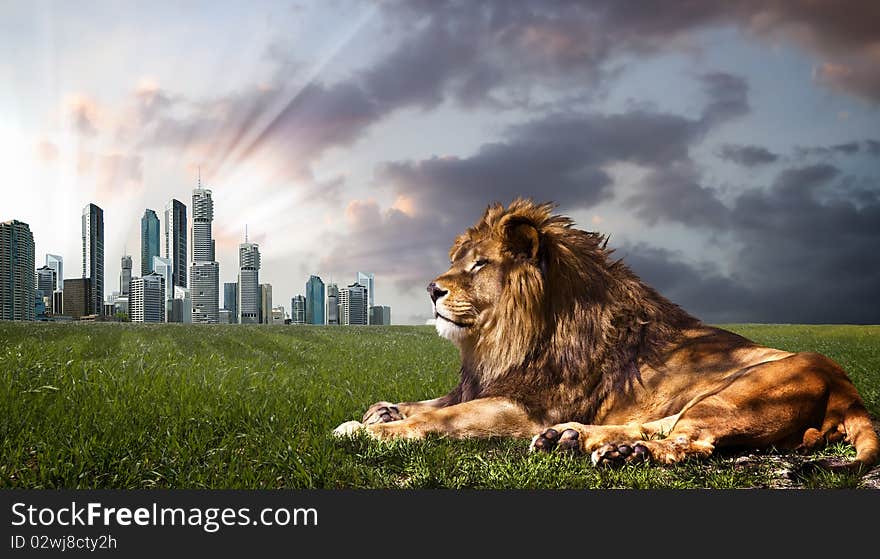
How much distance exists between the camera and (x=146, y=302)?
15.7m

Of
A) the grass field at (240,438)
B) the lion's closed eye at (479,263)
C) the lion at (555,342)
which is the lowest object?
the grass field at (240,438)

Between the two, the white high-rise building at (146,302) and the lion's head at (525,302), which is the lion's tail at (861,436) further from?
the white high-rise building at (146,302)

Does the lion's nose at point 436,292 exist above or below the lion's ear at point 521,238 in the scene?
below

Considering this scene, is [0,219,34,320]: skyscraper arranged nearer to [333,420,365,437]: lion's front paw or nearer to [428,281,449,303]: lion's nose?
[333,420,365,437]: lion's front paw

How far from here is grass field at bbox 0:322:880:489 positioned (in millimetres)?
3770

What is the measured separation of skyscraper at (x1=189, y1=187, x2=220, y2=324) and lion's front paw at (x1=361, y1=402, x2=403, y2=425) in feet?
16.4

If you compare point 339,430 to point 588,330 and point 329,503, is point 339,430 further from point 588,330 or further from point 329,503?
point 588,330

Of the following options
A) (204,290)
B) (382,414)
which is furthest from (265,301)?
(382,414)

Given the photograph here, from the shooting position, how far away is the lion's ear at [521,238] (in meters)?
4.89

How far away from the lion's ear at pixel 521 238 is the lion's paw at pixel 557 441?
1.30 m

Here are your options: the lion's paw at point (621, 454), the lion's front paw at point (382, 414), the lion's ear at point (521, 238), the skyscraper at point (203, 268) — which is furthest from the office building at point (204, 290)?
the lion's paw at point (621, 454)

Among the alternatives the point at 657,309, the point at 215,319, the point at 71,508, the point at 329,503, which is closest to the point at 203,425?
the point at 71,508

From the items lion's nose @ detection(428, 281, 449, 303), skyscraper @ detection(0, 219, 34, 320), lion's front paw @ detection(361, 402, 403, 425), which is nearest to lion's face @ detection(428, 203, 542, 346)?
lion's nose @ detection(428, 281, 449, 303)

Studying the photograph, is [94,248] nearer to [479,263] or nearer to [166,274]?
[166,274]
